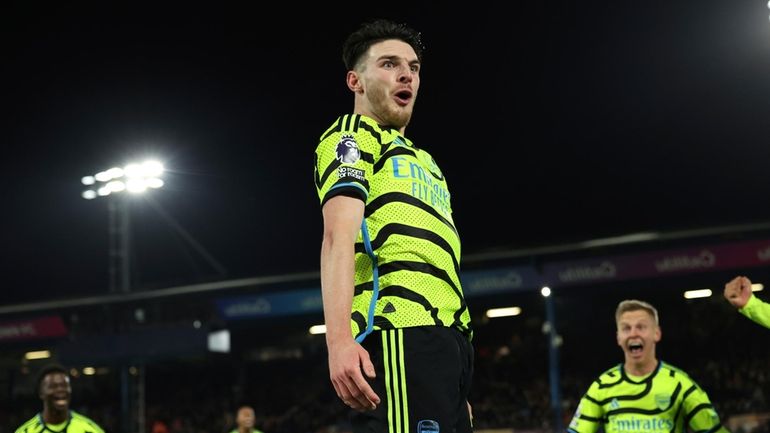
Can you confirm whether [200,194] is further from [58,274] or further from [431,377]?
[431,377]

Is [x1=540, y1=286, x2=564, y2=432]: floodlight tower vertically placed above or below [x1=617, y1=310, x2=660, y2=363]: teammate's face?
above

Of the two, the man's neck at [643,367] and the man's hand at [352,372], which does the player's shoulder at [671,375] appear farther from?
the man's hand at [352,372]

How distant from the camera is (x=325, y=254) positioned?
2918mm

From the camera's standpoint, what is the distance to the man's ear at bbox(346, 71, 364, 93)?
134 inches

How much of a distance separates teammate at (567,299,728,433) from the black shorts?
4.45 metres

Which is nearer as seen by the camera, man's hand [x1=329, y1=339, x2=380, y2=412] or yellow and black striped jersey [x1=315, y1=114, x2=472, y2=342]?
man's hand [x1=329, y1=339, x2=380, y2=412]

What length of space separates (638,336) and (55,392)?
4.72 metres

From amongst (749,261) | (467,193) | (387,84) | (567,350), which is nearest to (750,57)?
(749,261)

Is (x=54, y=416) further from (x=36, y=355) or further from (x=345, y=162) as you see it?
(x=36, y=355)

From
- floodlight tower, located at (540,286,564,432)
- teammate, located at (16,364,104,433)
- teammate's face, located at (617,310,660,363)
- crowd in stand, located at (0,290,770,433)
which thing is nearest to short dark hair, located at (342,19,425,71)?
teammate's face, located at (617,310,660,363)

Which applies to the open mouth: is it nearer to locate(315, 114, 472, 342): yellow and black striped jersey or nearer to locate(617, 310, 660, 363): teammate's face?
locate(315, 114, 472, 342): yellow and black striped jersey

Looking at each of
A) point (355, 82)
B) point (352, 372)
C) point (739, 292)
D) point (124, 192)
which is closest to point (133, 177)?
point (124, 192)

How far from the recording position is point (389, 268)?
3018 millimetres

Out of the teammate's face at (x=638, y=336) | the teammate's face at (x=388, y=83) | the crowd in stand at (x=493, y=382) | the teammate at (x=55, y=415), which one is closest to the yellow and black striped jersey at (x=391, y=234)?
the teammate's face at (x=388, y=83)
